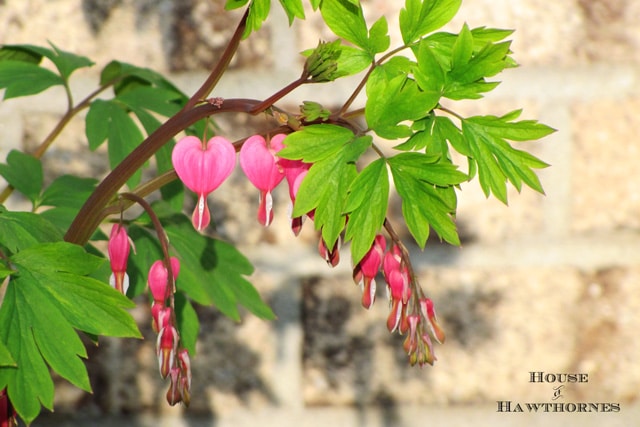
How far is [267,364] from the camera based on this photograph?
3.30 ft

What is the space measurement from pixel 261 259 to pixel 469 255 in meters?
0.24

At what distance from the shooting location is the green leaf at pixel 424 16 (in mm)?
478

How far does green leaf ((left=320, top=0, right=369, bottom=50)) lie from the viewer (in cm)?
48

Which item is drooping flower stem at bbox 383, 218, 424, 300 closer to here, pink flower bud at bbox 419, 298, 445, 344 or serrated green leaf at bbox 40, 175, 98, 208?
pink flower bud at bbox 419, 298, 445, 344

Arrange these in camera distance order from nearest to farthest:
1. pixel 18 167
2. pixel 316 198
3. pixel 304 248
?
pixel 316 198
pixel 18 167
pixel 304 248

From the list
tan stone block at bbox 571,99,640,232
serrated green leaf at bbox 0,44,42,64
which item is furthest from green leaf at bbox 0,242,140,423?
tan stone block at bbox 571,99,640,232

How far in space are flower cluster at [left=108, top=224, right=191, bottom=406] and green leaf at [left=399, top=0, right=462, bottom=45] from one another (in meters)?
0.19

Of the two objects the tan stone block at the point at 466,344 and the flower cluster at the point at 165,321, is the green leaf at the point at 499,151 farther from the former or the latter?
the tan stone block at the point at 466,344

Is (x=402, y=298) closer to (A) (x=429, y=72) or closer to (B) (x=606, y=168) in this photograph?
(A) (x=429, y=72)

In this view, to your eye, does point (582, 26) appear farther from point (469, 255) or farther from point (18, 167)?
point (18, 167)

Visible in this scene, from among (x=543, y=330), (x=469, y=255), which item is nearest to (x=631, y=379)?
(x=543, y=330)

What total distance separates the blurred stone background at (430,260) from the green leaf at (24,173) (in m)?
0.29

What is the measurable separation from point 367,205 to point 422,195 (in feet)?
0.11

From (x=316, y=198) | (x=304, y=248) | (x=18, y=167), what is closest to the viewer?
(x=316, y=198)
